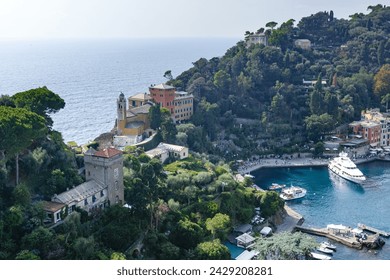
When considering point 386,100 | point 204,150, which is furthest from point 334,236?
point 386,100

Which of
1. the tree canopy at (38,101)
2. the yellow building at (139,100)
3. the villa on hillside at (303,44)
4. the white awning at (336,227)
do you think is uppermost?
the villa on hillside at (303,44)

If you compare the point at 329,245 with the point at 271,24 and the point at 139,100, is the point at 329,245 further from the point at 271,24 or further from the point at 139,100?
the point at 271,24

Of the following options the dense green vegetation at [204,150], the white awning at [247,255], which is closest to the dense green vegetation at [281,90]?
the dense green vegetation at [204,150]

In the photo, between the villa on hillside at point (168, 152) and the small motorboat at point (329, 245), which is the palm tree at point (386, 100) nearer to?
the villa on hillside at point (168, 152)

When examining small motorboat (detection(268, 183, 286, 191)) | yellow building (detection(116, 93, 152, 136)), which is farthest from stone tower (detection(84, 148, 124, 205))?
small motorboat (detection(268, 183, 286, 191))

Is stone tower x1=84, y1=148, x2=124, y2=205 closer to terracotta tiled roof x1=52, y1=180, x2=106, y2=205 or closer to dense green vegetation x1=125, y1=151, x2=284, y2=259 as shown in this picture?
terracotta tiled roof x1=52, y1=180, x2=106, y2=205

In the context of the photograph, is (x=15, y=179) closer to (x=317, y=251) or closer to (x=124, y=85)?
(x=317, y=251)

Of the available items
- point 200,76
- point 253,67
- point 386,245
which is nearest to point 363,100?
point 253,67
